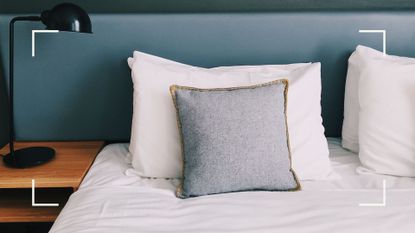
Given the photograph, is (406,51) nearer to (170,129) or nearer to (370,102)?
(370,102)

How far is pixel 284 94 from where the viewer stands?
1381mm

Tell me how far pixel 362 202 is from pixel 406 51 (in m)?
0.80

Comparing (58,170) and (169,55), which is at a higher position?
(169,55)

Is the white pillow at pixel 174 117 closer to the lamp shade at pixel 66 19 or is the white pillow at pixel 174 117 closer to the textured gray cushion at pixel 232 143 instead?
the textured gray cushion at pixel 232 143

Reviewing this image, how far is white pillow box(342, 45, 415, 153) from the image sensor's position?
158 centimetres

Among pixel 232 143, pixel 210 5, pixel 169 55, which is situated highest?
pixel 210 5

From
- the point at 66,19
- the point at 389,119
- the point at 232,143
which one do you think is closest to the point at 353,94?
the point at 389,119

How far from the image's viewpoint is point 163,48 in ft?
5.56

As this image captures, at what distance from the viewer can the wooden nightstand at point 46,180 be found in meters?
1.39

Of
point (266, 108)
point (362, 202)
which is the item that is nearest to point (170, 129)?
point (266, 108)

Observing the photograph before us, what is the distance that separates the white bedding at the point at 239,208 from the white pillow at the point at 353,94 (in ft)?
0.71

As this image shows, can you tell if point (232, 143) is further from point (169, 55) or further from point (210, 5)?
point (210, 5)

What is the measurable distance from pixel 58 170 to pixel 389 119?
46.9 inches

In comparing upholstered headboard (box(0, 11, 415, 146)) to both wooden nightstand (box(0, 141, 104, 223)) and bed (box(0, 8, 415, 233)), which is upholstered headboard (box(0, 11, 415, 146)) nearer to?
bed (box(0, 8, 415, 233))
